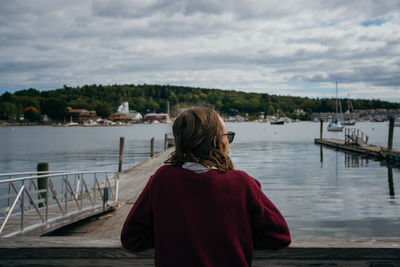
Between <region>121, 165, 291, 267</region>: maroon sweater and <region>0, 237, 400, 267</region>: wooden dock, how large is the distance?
0.22 m

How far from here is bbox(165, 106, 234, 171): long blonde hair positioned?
6.56 ft

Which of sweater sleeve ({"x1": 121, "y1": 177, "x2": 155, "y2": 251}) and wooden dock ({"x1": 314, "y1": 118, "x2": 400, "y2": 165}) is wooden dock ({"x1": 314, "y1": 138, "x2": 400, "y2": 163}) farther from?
sweater sleeve ({"x1": 121, "y1": 177, "x2": 155, "y2": 251})

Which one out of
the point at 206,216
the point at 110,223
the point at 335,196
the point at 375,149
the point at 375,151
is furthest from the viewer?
the point at 375,149

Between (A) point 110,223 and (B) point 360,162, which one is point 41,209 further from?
(B) point 360,162

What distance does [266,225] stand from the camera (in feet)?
6.48

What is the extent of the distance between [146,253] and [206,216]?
1.56 ft

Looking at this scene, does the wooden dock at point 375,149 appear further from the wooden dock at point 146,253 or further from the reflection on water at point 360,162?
the wooden dock at point 146,253

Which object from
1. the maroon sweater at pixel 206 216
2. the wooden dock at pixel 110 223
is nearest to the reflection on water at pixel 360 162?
the wooden dock at pixel 110 223

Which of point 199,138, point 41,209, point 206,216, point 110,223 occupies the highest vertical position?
point 199,138

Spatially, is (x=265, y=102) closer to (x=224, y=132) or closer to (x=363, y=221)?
(x=363, y=221)

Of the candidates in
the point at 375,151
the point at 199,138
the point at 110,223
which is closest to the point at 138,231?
the point at 199,138

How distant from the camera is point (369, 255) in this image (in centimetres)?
208

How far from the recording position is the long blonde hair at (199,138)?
2.00m

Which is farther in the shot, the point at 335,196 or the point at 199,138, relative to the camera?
the point at 335,196
